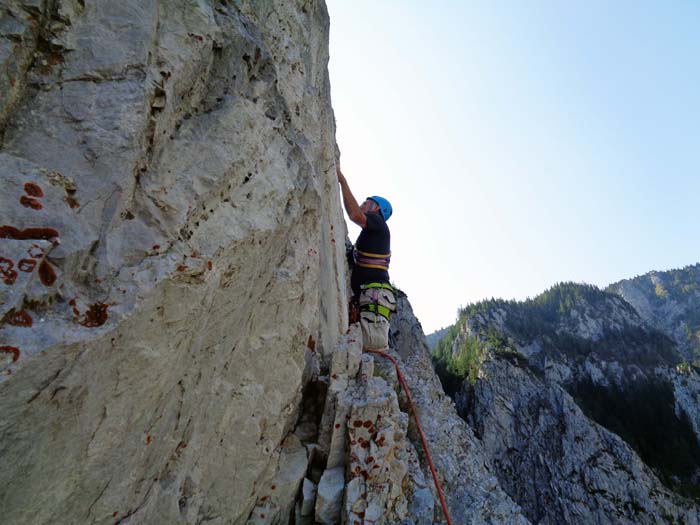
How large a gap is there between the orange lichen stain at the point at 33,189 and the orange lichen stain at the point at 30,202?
3 centimetres

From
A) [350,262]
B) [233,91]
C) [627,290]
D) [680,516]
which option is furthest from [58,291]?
[627,290]

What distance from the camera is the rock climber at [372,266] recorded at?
774cm

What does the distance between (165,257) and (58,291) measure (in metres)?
0.84

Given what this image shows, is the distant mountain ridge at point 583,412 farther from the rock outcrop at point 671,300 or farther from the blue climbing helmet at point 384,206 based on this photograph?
the blue climbing helmet at point 384,206

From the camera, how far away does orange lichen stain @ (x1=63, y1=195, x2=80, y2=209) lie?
2947mm

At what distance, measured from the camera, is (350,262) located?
9875 millimetres

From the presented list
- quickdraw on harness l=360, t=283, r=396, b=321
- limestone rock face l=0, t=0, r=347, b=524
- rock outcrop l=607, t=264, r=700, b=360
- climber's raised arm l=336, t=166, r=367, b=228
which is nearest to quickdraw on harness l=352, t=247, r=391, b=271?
quickdraw on harness l=360, t=283, r=396, b=321

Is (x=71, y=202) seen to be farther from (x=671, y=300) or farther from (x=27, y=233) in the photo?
(x=671, y=300)

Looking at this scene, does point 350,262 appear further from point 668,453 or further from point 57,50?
point 668,453

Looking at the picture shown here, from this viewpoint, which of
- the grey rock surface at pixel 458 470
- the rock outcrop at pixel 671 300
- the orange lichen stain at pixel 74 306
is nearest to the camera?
the orange lichen stain at pixel 74 306

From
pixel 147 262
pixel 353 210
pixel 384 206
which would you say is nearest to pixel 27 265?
pixel 147 262

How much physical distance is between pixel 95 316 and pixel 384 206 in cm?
614

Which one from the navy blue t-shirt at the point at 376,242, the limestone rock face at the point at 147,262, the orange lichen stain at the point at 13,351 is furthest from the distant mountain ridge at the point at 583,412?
the orange lichen stain at the point at 13,351

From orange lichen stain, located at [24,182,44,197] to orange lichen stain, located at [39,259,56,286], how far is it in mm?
451
